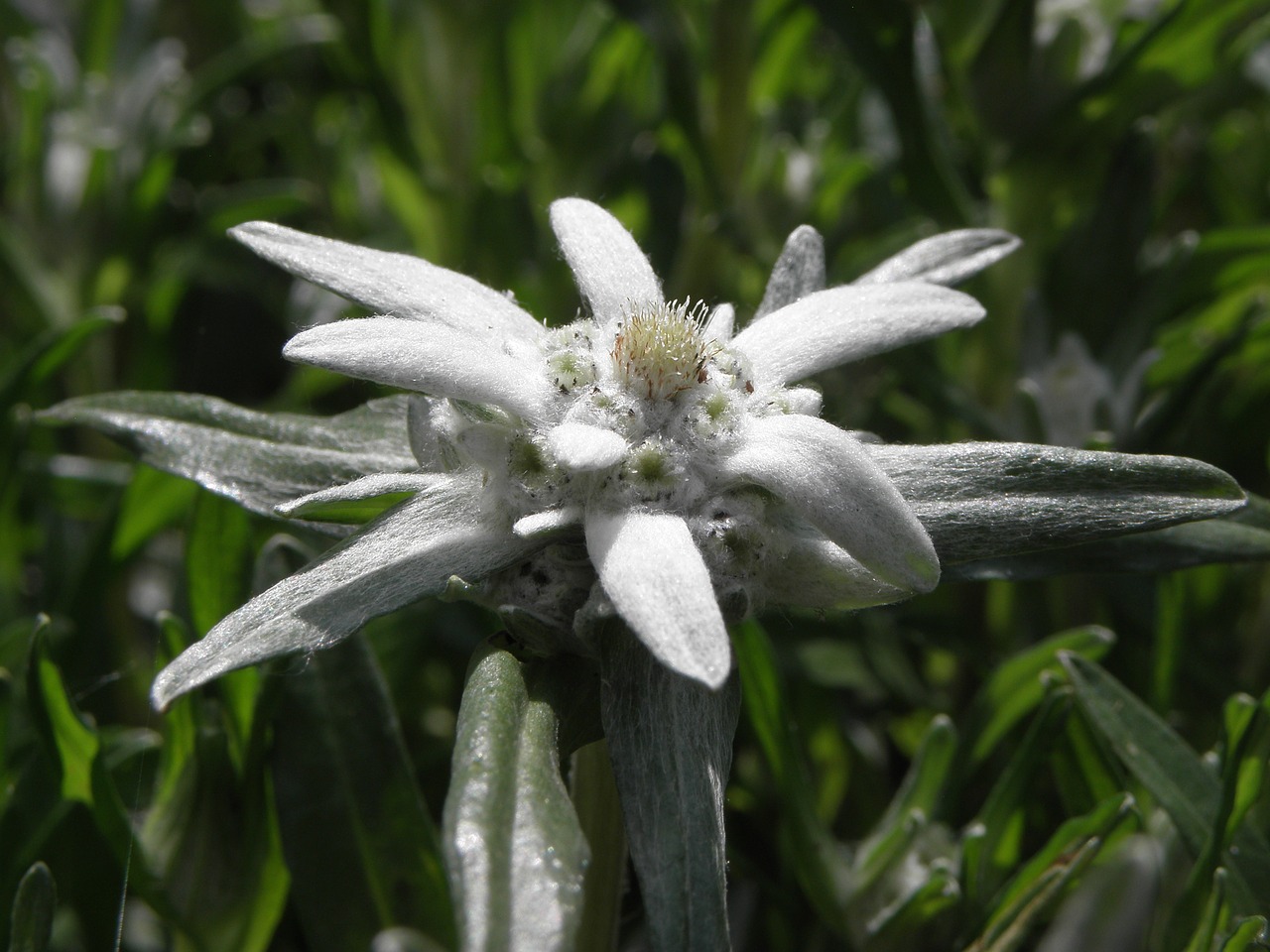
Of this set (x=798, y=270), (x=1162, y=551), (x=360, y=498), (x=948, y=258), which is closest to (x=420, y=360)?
(x=360, y=498)

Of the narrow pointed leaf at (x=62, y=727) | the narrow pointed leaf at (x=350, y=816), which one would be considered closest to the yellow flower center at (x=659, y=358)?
the narrow pointed leaf at (x=350, y=816)

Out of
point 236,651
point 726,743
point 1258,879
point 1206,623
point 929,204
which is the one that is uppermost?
point 929,204

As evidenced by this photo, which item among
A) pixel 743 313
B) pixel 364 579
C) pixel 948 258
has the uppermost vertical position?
pixel 743 313

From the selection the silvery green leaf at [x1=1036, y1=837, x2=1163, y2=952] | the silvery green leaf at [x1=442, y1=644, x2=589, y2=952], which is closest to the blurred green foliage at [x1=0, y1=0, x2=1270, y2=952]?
the silvery green leaf at [x1=1036, y1=837, x2=1163, y2=952]

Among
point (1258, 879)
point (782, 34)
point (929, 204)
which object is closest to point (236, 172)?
point (782, 34)

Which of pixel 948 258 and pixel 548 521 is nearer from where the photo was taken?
pixel 548 521

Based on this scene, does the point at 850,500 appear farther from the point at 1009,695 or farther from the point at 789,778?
the point at 1009,695

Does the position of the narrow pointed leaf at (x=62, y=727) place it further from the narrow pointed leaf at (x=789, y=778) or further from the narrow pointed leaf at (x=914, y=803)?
the narrow pointed leaf at (x=914, y=803)

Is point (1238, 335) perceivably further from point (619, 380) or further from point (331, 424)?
point (331, 424)
